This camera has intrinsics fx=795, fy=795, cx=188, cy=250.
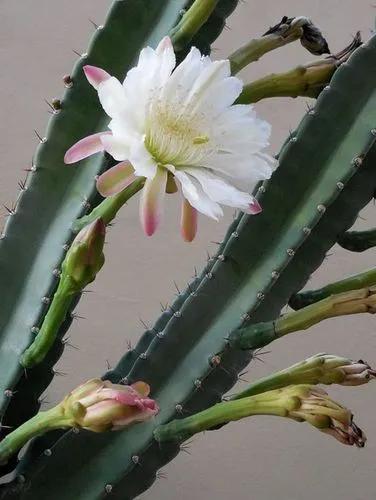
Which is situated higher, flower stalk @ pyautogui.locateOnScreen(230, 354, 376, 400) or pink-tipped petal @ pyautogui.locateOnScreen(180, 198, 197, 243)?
pink-tipped petal @ pyautogui.locateOnScreen(180, 198, 197, 243)

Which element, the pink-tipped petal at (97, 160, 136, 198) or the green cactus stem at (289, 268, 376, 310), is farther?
the green cactus stem at (289, 268, 376, 310)

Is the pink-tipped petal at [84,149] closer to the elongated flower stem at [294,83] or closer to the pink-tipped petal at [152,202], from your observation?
the pink-tipped petal at [152,202]

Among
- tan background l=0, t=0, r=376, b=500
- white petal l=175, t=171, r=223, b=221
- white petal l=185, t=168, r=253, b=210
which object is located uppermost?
white petal l=185, t=168, r=253, b=210

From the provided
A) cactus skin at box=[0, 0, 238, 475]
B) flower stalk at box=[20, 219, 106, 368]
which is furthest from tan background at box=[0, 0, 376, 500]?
flower stalk at box=[20, 219, 106, 368]

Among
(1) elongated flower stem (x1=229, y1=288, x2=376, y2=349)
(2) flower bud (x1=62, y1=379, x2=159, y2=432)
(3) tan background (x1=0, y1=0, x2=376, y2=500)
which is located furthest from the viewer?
(3) tan background (x1=0, y1=0, x2=376, y2=500)

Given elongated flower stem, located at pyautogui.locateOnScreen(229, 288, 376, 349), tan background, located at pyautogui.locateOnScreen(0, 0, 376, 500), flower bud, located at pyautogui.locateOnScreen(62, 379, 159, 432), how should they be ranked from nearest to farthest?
flower bud, located at pyautogui.locateOnScreen(62, 379, 159, 432) < elongated flower stem, located at pyautogui.locateOnScreen(229, 288, 376, 349) < tan background, located at pyautogui.locateOnScreen(0, 0, 376, 500)

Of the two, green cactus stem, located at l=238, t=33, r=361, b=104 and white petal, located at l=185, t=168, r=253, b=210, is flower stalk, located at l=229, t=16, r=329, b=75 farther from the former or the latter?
white petal, located at l=185, t=168, r=253, b=210

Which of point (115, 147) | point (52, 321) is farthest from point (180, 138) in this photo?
point (52, 321)
